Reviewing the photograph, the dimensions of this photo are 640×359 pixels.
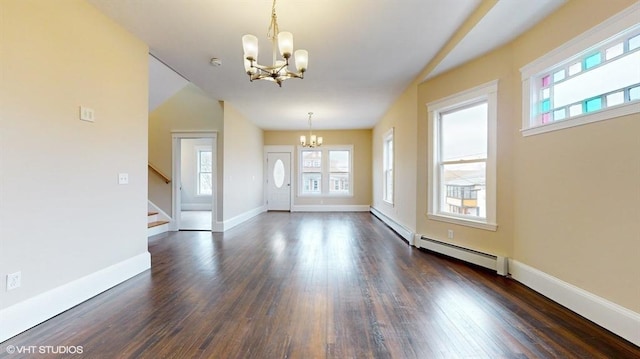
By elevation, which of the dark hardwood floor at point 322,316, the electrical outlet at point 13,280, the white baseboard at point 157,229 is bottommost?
the dark hardwood floor at point 322,316

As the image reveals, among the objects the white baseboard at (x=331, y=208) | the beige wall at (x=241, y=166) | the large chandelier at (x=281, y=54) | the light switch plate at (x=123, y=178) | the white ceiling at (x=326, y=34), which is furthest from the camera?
the white baseboard at (x=331, y=208)

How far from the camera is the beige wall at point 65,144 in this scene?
196cm

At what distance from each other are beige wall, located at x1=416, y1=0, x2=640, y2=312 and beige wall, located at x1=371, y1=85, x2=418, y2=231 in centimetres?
108

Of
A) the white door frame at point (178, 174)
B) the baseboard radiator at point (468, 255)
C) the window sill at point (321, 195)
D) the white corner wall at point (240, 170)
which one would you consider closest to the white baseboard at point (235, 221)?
the white corner wall at point (240, 170)

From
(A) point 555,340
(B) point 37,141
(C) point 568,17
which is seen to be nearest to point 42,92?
(B) point 37,141

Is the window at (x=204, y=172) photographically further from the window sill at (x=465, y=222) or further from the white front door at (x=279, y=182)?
the window sill at (x=465, y=222)

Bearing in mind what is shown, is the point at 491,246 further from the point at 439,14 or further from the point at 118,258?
the point at 118,258

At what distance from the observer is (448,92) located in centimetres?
389

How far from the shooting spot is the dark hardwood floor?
179 cm

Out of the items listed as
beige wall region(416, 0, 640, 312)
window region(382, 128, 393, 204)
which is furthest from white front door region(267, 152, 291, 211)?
beige wall region(416, 0, 640, 312)

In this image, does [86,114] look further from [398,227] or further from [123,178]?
[398,227]

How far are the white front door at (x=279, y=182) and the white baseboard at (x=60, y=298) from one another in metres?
5.96

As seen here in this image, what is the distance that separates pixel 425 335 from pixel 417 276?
4.01ft

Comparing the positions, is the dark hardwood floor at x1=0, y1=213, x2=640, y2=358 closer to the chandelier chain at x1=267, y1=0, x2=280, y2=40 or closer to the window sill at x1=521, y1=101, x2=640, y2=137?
the window sill at x1=521, y1=101, x2=640, y2=137
